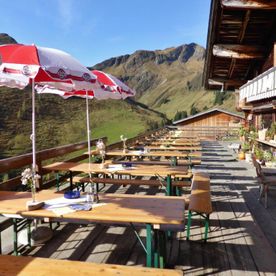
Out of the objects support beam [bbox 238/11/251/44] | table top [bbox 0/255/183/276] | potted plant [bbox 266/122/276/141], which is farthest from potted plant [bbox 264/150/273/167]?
table top [bbox 0/255/183/276]

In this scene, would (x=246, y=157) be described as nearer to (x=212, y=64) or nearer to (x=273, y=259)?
(x=212, y=64)

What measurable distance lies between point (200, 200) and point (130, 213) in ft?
5.49

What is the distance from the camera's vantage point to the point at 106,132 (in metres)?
88.7

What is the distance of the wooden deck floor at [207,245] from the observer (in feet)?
11.9

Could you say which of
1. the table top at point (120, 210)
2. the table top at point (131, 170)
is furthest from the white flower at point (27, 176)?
the table top at point (131, 170)

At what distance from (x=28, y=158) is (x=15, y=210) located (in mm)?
1962

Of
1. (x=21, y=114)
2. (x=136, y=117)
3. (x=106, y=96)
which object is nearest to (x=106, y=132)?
(x=136, y=117)

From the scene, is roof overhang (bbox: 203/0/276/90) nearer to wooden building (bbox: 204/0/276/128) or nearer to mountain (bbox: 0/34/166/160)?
wooden building (bbox: 204/0/276/128)

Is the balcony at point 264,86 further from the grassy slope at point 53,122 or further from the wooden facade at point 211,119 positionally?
the grassy slope at point 53,122

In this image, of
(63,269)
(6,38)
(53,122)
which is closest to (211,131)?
(63,269)

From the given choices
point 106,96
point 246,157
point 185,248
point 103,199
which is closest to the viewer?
point 103,199

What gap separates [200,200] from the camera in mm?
4414

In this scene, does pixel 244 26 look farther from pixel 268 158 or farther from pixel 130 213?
pixel 130 213

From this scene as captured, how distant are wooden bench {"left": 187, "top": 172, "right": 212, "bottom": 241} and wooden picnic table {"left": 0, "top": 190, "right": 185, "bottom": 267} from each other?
617 mm
